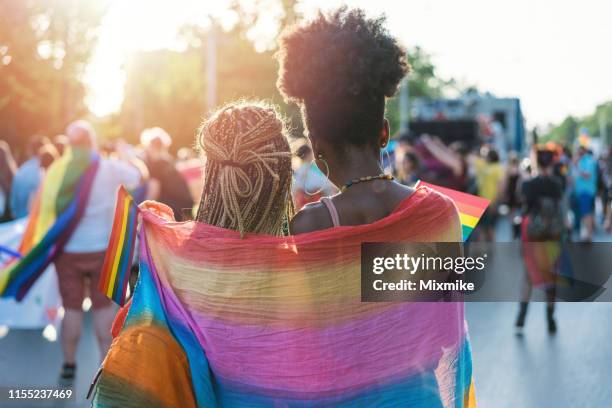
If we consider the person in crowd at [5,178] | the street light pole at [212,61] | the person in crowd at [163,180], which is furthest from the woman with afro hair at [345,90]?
the street light pole at [212,61]

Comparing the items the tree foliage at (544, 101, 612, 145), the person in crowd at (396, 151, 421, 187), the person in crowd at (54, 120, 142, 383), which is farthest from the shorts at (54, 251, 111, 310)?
the tree foliage at (544, 101, 612, 145)

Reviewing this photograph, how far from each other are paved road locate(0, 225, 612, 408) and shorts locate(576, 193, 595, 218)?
756cm

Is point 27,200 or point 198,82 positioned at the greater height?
point 198,82

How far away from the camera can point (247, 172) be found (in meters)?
2.89

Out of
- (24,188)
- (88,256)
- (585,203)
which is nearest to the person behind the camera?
(88,256)

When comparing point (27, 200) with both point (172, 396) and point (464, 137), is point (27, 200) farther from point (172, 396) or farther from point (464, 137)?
point (464, 137)

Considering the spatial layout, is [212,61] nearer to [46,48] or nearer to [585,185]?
[46,48]

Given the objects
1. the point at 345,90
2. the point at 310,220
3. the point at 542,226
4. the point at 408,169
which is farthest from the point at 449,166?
the point at 310,220

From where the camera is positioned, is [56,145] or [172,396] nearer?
[172,396]

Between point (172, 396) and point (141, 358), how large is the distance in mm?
126

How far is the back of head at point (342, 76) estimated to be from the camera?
117 inches

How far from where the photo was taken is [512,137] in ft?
101

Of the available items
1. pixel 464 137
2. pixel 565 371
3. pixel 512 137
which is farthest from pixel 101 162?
pixel 512 137

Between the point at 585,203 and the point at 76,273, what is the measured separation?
12.6 m
